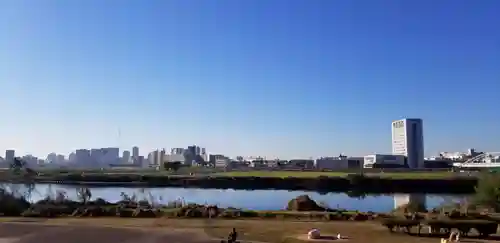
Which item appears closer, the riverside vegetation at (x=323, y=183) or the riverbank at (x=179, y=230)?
the riverbank at (x=179, y=230)

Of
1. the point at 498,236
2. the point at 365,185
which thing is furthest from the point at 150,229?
the point at 365,185

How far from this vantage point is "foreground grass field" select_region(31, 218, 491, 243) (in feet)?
70.8

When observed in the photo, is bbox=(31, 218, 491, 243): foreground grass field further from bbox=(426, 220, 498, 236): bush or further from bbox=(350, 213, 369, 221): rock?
bbox=(350, 213, 369, 221): rock

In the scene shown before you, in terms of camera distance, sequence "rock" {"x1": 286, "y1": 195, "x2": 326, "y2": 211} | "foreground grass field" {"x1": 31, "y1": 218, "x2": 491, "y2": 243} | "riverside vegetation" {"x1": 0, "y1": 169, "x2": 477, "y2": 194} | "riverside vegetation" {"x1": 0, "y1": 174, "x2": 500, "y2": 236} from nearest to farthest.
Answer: "foreground grass field" {"x1": 31, "y1": 218, "x2": 491, "y2": 243}
"riverside vegetation" {"x1": 0, "y1": 174, "x2": 500, "y2": 236}
"rock" {"x1": 286, "y1": 195, "x2": 326, "y2": 211}
"riverside vegetation" {"x1": 0, "y1": 169, "x2": 477, "y2": 194}

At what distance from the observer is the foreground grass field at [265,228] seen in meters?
21.6

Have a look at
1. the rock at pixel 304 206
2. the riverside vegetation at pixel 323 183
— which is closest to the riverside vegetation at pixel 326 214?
the rock at pixel 304 206

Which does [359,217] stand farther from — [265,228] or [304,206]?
[304,206]

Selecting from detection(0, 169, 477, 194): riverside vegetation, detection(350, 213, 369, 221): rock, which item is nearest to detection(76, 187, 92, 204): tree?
detection(350, 213, 369, 221): rock

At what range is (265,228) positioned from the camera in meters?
24.8

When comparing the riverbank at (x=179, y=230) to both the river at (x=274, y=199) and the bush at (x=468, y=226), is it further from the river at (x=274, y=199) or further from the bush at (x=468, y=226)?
the river at (x=274, y=199)

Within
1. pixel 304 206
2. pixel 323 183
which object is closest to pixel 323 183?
pixel 323 183

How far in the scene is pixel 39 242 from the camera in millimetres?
21406

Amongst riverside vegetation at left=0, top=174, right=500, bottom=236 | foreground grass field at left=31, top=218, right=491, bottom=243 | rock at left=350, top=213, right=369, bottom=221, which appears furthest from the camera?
rock at left=350, top=213, right=369, bottom=221

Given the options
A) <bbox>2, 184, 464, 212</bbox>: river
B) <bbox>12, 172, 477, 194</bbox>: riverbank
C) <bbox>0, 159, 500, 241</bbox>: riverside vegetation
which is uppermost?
<bbox>0, 159, 500, 241</bbox>: riverside vegetation
